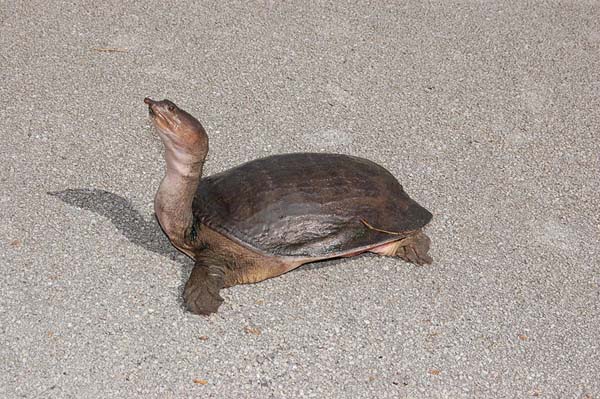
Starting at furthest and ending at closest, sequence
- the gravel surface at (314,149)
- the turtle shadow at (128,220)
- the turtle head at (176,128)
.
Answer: the turtle shadow at (128,220) → the gravel surface at (314,149) → the turtle head at (176,128)

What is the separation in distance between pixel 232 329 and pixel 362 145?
1462mm

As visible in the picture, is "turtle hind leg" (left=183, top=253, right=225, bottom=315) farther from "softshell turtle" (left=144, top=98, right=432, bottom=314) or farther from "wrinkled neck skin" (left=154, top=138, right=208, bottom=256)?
"wrinkled neck skin" (left=154, top=138, right=208, bottom=256)

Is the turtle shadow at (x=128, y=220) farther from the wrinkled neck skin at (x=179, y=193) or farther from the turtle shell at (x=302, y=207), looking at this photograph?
the turtle shell at (x=302, y=207)

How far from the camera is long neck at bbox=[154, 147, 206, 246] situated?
2.69 m

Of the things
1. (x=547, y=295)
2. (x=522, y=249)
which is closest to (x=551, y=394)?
(x=547, y=295)

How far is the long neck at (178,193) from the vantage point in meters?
2.69

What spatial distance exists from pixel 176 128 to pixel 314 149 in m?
1.32

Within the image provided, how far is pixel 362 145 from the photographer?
3.87m

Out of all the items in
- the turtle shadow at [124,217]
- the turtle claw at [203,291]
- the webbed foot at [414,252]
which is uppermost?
the webbed foot at [414,252]

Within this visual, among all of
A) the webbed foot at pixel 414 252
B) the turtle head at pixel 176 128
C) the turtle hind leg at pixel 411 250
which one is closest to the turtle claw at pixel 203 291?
the turtle head at pixel 176 128

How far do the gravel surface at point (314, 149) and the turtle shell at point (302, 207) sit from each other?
252 millimetres

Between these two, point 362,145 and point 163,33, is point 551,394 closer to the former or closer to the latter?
point 362,145

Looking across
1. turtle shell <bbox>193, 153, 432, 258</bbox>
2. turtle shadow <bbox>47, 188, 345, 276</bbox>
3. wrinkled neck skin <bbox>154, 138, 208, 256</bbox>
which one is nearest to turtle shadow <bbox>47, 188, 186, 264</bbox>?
turtle shadow <bbox>47, 188, 345, 276</bbox>

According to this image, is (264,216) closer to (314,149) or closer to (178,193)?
(178,193)
